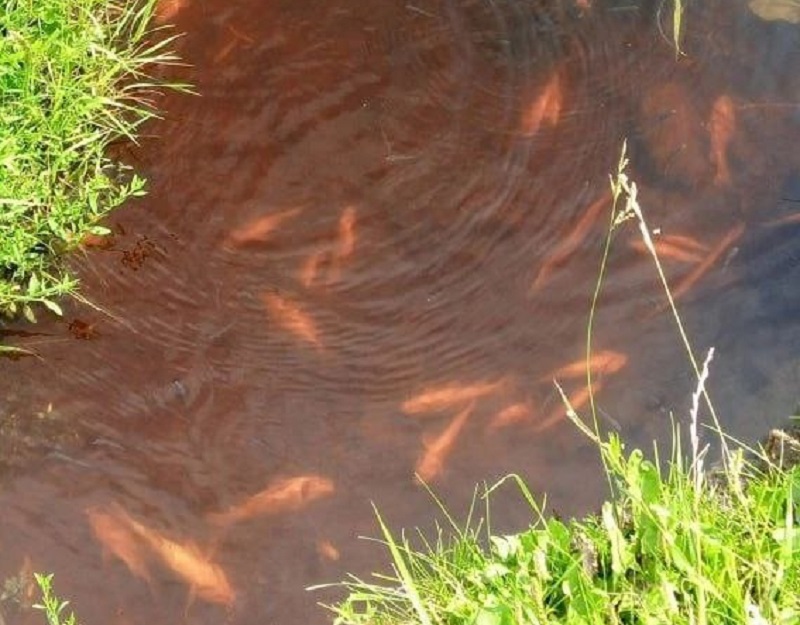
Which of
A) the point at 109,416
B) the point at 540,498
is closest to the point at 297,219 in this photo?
the point at 109,416

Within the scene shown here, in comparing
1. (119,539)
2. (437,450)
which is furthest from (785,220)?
(119,539)

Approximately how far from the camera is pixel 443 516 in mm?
2977

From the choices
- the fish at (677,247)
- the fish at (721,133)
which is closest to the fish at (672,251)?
the fish at (677,247)

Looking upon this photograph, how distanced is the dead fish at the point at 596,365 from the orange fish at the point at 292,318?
0.65 m

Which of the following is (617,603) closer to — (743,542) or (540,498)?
(743,542)

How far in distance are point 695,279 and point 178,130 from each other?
1.58 meters

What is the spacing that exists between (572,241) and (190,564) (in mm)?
1410

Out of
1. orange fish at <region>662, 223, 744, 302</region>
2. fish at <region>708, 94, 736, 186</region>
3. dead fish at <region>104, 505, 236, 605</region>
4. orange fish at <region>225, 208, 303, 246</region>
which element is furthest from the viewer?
fish at <region>708, 94, 736, 186</region>

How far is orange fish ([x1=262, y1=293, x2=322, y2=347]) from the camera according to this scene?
309 cm

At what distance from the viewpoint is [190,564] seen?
2.86 meters

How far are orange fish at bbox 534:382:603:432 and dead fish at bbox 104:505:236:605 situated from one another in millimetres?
934

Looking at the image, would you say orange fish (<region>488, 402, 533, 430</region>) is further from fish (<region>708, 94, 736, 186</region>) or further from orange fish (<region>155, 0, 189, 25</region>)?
orange fish (<region>155, 0, 189, 25</region>)

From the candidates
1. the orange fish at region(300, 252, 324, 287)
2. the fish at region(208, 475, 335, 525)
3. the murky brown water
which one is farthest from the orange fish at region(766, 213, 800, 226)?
the fish at region(208, 475, 335, 525)

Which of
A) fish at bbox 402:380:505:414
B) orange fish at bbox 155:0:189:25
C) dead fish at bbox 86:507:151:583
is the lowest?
dead fish at bbox 86:507:151:583
